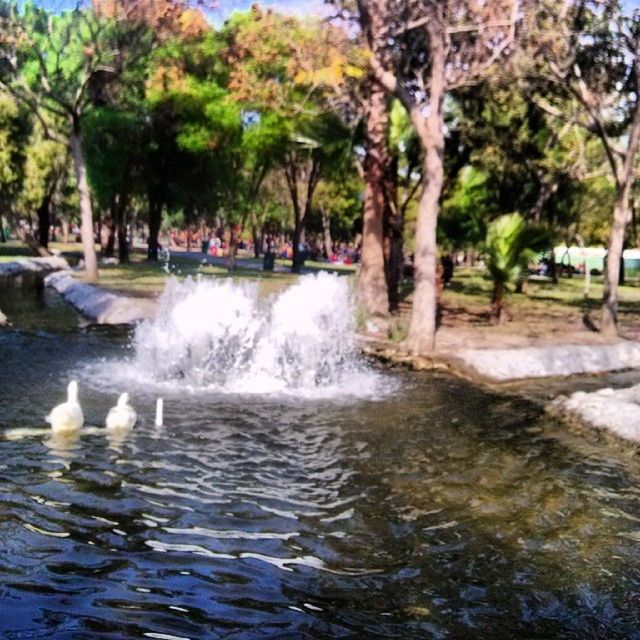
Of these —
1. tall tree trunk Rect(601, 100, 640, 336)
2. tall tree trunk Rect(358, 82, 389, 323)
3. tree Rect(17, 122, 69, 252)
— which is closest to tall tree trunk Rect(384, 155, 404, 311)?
tall tree trunk Rect(358, 82, 389, 323)

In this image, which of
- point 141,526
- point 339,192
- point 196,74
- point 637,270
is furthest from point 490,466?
point 637,270

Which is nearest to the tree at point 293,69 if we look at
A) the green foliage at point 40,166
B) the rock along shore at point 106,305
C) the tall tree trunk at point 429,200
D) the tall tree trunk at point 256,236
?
the tall tree trunk at point 429,200

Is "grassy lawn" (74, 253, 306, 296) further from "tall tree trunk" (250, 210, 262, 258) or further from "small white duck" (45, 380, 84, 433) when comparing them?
"tall tree trunk" (250, 210, 262, 258)

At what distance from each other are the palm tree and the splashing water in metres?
6.41

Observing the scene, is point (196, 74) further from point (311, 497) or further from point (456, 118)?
point (311, 497)

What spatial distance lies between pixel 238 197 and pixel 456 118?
1959cm

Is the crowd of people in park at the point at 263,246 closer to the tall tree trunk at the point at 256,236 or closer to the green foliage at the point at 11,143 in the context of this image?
the tall tree trunk at the point at 256,236

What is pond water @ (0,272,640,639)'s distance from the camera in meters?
4.75

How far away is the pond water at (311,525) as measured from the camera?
4.75 metres

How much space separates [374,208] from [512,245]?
3.18m

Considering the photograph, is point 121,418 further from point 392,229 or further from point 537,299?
point 537,299

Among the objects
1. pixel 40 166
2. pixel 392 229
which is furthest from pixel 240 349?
pixel 40 166

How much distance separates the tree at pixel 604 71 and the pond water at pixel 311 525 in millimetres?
9239

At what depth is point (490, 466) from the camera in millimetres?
8141
